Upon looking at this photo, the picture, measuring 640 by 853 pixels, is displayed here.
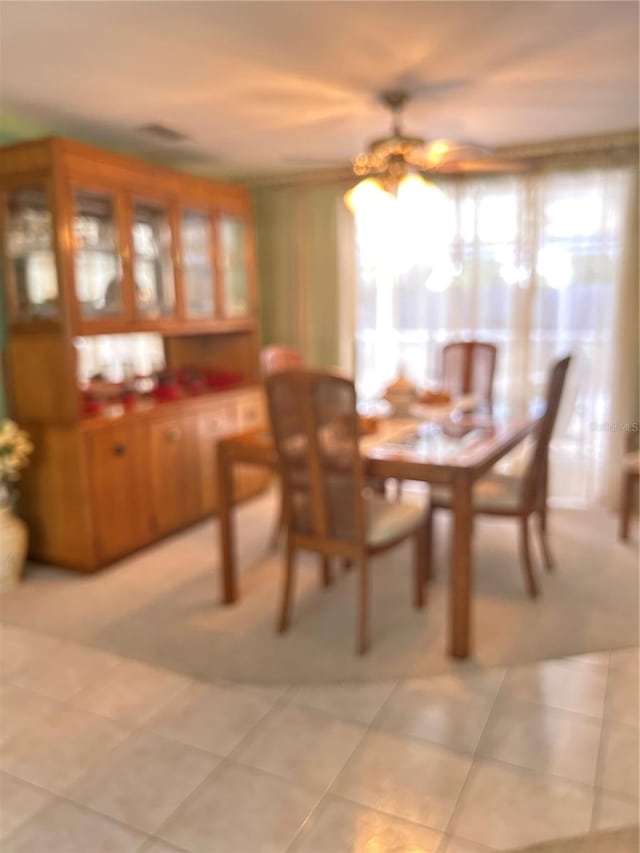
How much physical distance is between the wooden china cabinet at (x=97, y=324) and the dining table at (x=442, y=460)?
74 cm

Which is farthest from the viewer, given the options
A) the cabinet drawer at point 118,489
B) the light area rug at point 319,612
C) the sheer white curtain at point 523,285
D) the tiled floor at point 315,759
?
the sheer white curtain at point 523,285

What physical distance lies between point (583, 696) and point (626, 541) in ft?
5.41

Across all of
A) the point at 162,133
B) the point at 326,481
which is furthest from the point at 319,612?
the point at 162,133

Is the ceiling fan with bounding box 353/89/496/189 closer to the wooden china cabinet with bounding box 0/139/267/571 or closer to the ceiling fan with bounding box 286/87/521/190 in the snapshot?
the ceiling fan with bounding box 286/87/521/190

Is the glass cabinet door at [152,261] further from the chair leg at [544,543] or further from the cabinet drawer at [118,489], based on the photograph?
the chair leg at [544,543]

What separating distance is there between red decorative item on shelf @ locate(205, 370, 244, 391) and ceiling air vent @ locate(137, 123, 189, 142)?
1502 mm

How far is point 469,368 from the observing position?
156 inches

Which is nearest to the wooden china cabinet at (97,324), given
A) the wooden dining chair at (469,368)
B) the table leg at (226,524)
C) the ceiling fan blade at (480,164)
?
the table leg at (226,524)

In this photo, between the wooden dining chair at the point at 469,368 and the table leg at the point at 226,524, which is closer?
the table leg at the point at 226,524

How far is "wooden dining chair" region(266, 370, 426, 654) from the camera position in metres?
2.42

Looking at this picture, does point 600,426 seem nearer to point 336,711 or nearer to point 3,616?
point 336,711

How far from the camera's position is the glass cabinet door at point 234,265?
4242 millimetres

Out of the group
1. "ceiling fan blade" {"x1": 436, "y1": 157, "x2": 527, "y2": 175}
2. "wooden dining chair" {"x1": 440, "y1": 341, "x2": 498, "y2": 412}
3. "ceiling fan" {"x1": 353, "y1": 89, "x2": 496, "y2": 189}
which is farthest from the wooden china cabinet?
"ceiling fan blade" {"x1": 436, "y1": 157, "x2": 527, "y2": 175}

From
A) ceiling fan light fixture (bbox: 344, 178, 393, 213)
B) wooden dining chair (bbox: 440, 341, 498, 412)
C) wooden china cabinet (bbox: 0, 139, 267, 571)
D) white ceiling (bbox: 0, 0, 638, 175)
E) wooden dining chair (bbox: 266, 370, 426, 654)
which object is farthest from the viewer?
wooden dining chair (bbox: 440, 341, 498, 412)
